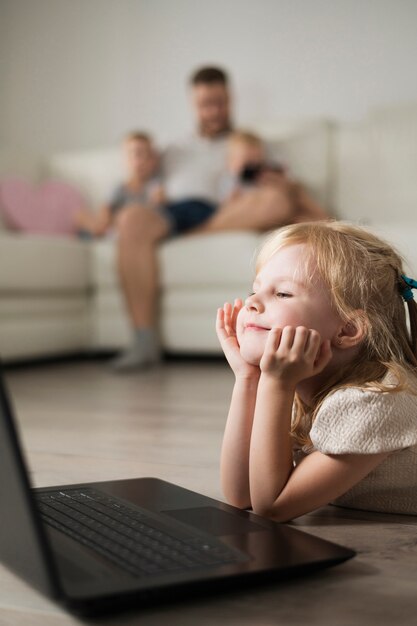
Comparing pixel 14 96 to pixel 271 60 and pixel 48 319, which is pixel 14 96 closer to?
A: pixel 271 60

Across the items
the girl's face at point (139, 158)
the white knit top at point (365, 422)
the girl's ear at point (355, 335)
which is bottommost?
the white knit top at point (365, 422)

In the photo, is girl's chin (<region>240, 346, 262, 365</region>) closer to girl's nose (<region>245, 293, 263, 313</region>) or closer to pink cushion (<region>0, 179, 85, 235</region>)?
girl's nose (<region>245, 293, 263, 313</region>)

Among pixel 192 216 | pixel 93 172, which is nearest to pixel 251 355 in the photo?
pixel 192 216

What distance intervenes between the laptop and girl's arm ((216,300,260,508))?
0.17 ft

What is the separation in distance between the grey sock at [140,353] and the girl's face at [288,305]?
1.75 metres

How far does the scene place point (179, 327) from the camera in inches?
111

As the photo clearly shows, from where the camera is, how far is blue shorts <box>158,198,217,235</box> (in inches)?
117

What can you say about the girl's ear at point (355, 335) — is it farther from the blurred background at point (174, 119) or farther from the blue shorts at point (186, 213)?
the blue shorts at point (186, 213)

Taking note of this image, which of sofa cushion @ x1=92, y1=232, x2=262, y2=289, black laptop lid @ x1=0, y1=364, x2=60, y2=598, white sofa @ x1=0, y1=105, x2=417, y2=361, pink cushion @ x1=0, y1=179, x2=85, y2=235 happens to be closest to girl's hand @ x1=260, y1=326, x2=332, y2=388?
black laptop lid @ x1=0, y1=364, x2=60, y2=598

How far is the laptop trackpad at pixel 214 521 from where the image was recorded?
2.48 ft

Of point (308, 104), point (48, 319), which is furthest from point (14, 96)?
point (48, 319)

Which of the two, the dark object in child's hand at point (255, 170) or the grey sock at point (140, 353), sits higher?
the dark object in child's hand at point (255, 170)

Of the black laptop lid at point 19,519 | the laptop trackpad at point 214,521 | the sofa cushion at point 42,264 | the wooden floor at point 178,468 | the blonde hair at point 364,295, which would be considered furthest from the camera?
the sofa cushion at point 42,264

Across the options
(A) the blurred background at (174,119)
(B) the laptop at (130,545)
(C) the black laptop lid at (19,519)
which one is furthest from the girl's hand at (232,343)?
(A) the blurred background at (174,119)
